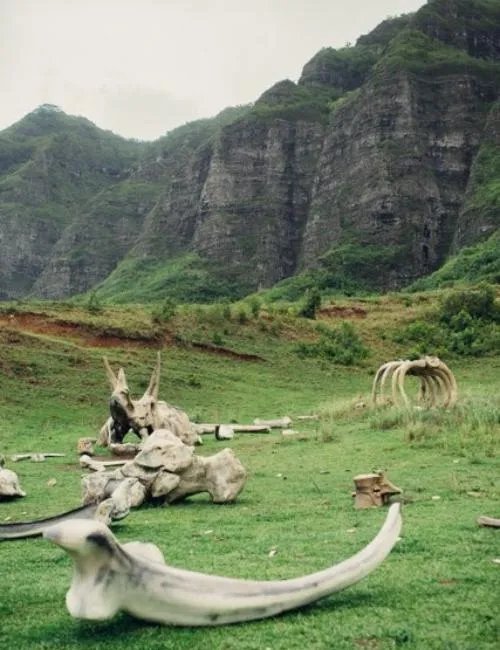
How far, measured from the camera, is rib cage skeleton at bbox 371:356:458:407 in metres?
16.1

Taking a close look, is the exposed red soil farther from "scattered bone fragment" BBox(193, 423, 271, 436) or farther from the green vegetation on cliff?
"scattered bone fragment" BBox(193, 423, 271, 436)

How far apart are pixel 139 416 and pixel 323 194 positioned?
82.1 m

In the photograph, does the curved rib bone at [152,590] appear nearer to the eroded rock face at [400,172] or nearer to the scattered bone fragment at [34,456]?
the scattered bone fragment at [34,456]

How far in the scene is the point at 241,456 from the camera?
1300cm

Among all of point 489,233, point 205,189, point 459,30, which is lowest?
point 489,233

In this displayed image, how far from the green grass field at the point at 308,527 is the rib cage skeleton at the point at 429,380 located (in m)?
0.50

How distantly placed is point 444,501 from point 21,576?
406 centimetres

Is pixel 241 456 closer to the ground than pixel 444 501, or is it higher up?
closer to the ground

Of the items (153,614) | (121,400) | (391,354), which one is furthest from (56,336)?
(153,614)

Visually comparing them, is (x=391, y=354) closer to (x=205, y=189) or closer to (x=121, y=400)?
(x=121, y=400)

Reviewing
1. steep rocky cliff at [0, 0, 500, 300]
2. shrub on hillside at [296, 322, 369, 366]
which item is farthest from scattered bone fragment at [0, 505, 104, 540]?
steep rocky cliff at [0, 0, 500, 300]

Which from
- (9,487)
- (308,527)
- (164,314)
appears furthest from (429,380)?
(164,314)

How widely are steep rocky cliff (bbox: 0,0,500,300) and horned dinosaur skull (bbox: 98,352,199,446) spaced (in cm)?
6035

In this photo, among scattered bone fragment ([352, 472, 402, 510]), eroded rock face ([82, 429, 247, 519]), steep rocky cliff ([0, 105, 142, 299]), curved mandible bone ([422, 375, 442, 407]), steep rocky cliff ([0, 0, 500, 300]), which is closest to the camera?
scattered bone fragment ([352, 472, 402, 510])
